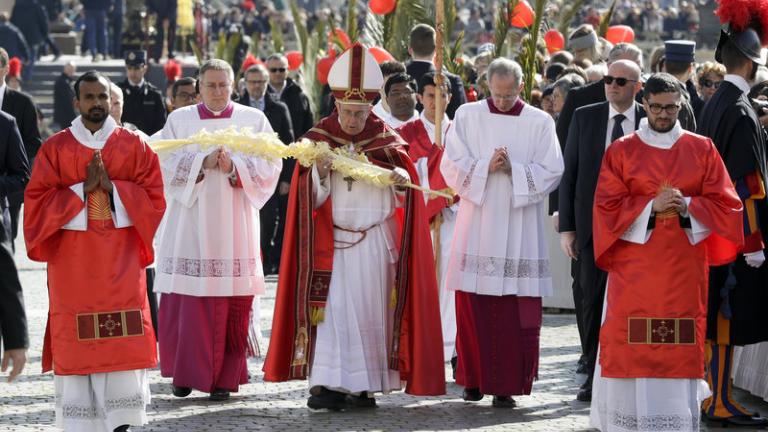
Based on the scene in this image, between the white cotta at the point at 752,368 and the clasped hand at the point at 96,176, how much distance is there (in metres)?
4.14

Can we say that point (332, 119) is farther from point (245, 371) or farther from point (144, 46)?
point (144, 46)

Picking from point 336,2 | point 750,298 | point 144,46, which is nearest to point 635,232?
point 750,298

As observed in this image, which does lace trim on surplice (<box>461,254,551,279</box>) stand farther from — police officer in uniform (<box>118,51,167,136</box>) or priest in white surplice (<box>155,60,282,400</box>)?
police officer in uniform (<box>118,51,167,136</box>)

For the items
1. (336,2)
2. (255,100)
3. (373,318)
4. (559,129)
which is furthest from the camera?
(336,2)

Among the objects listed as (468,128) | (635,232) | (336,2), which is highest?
(336,2)

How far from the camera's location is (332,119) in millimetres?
9992

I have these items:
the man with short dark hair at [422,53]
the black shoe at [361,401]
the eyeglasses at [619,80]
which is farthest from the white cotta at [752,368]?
the man with short dark hair at [422,53]

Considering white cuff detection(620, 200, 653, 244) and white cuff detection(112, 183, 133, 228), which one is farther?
white cuff detection(112, 183, 133, 228)

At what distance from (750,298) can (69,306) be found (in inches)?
148

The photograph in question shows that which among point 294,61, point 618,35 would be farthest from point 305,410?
point 294,61

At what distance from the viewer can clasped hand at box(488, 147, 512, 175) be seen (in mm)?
9969

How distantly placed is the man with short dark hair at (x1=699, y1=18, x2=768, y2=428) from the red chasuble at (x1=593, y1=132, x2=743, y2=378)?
2.37 ft

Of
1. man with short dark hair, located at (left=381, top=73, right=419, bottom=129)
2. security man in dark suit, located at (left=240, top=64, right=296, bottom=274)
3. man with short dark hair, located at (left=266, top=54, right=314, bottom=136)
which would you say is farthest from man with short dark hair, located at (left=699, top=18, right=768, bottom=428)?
man with short dark hair, located at (left=266, top=54, right=314, bottom=136)

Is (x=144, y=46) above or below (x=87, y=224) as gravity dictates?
above
